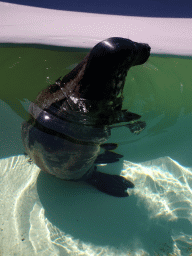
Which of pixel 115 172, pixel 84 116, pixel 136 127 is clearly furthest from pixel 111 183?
pixel 84 116

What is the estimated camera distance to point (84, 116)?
A: 8.81 feet

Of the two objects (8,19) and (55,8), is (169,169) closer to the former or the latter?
(8,19)

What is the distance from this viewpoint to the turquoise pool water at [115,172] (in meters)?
2.51

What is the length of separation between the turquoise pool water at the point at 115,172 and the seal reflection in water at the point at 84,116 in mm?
326

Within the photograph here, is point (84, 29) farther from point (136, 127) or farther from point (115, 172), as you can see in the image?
point (115, 172)

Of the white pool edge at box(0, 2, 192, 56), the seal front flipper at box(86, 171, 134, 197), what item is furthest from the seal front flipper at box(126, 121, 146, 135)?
the white pool edge at box(0, 2, 192, 56)

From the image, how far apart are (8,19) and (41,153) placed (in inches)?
120

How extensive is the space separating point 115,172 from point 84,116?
3.54 ft

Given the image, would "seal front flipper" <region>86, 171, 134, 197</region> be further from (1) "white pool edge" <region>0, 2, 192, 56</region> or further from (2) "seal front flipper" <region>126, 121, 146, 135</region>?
(1) "white pool edge" <region>0, 2, 192, 56</region>

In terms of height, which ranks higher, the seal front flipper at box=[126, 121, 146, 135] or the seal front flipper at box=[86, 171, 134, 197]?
the seal front flipper at box=[126, 121, 146, 135]

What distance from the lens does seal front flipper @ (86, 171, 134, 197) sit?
2.83m

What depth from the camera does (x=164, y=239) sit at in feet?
8.24

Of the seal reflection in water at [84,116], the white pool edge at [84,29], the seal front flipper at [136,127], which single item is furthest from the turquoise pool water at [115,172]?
the seal reflection in water at [84,116]

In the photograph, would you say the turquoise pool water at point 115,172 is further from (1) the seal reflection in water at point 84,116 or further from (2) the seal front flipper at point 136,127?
(1) the seal reflection in water at point 84,116
